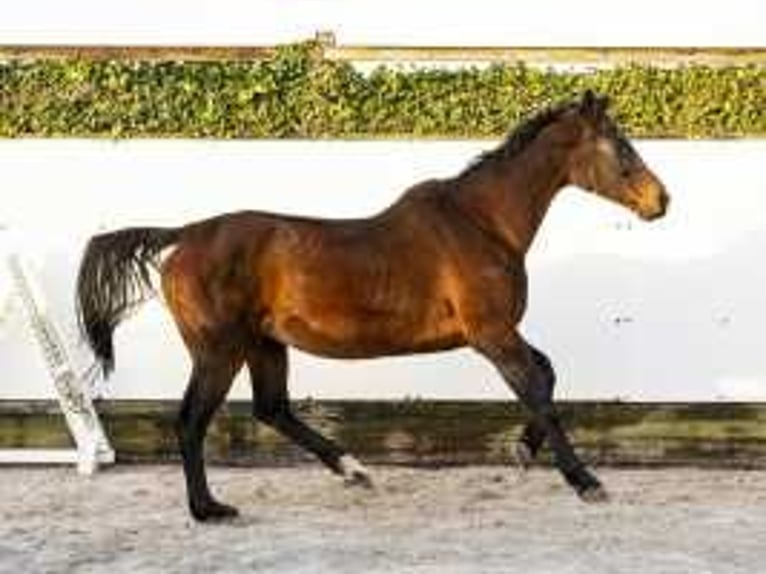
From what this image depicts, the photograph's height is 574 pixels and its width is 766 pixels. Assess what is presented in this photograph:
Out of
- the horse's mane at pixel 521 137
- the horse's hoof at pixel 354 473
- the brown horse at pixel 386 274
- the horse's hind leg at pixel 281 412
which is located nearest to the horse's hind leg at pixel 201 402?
the brown horse at pixel 386 274

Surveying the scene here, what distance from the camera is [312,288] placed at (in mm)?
7770

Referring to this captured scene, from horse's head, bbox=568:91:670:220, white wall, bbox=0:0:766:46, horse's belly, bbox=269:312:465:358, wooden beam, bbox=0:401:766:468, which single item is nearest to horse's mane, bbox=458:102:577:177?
horse's head, bbox=568:91:670:220

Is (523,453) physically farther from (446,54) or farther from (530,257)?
(446,54)

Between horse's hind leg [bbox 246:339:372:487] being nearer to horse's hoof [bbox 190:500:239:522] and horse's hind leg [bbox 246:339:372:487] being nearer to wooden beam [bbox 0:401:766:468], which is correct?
horse's hoof [bbox 190:500:239:522]

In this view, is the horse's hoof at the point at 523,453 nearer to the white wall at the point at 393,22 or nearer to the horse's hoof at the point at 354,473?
the horse's hoof at the point at 354,473

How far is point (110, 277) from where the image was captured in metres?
7.91

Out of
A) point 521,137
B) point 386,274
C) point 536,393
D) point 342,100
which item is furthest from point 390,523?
point 342,100

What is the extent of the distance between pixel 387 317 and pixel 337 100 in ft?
8.62

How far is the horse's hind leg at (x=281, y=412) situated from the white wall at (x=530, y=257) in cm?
114

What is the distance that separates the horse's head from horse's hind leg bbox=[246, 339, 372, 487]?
1.62m

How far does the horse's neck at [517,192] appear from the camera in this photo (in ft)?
26.0

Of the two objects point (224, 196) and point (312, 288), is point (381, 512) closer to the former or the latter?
point (312, 288)

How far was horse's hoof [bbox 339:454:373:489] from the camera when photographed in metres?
8.19

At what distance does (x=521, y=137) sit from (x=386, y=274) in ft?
2.92
